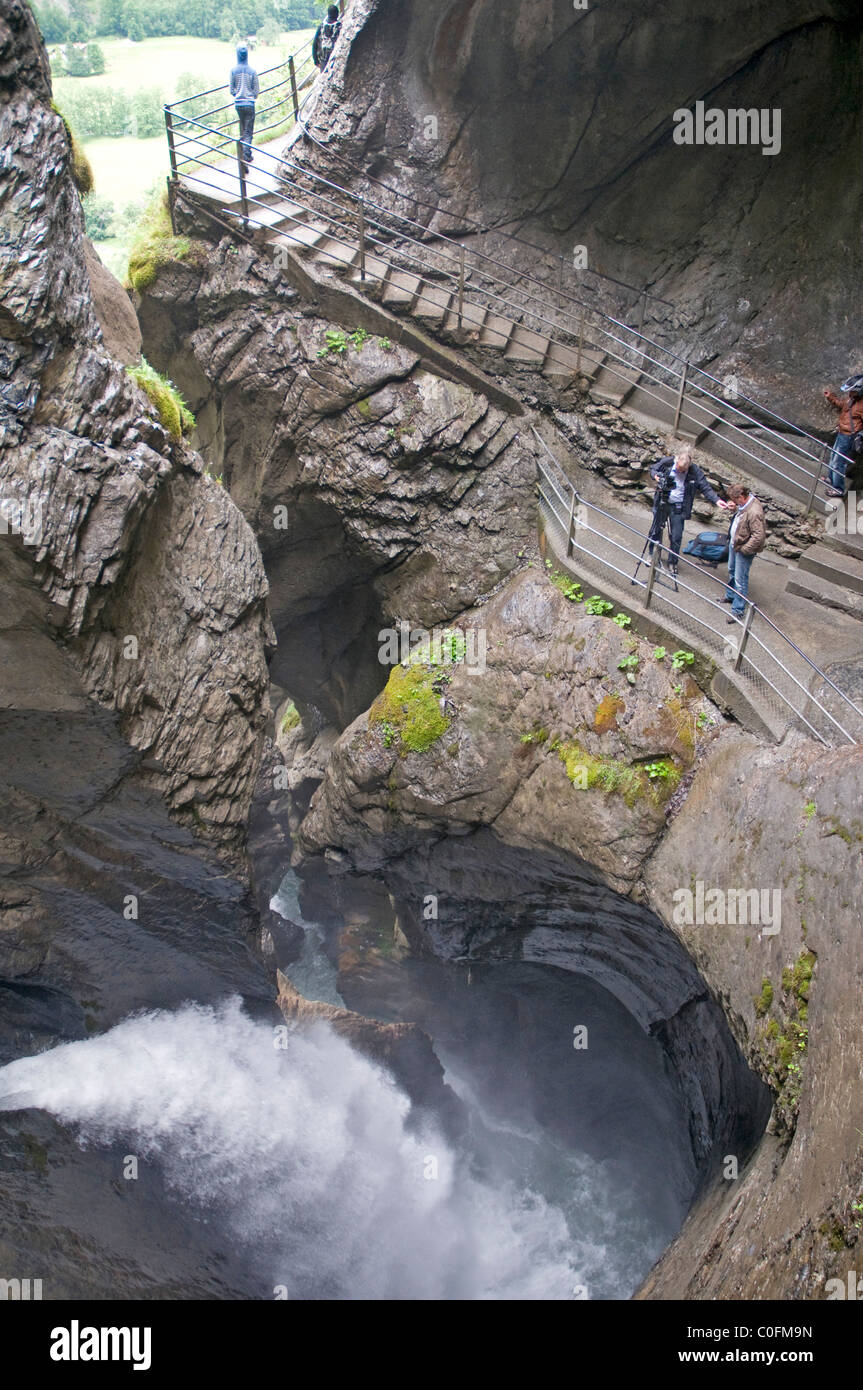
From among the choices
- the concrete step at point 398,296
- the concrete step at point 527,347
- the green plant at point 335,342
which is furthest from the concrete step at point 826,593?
the green plant at point 335,342

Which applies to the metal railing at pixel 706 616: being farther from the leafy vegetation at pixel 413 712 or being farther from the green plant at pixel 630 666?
the leafy vegetation at pixel 413 712

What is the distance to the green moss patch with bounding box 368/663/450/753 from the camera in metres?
12.0

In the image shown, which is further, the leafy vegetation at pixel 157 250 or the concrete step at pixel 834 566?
the leafy vegetation at pixel 157 250

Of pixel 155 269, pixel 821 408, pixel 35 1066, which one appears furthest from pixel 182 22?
pixel 35 1066

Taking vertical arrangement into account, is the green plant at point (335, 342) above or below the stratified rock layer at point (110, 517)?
above

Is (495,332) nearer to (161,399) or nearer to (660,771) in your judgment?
(161,399)

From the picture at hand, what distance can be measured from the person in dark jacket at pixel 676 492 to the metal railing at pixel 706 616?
0.23m

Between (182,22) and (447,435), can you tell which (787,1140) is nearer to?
(447,435)

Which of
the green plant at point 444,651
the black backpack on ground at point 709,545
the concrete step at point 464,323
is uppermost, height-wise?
the concrete step at point 464,323

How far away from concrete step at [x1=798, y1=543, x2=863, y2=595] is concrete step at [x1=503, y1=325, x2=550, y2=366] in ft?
16.5

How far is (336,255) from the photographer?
43.5ft

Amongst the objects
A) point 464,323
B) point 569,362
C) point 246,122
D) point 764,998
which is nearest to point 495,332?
point 464,323

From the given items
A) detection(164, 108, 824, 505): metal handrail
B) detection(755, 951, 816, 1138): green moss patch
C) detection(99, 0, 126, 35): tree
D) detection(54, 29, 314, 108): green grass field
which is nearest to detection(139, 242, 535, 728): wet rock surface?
detection(164, 108, 824, 505): metal handrail

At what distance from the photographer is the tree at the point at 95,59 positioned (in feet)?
70.8
